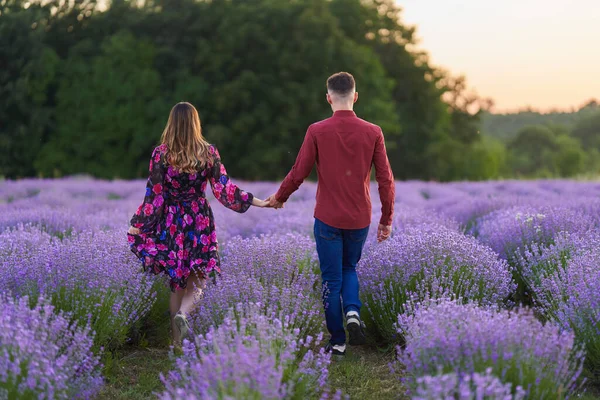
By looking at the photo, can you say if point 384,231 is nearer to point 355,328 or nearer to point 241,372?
point 355,328

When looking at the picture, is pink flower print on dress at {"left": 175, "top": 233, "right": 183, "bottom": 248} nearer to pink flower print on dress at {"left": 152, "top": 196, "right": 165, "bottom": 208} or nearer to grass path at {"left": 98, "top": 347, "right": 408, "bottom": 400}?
pink flower print on dress at {"left": 152, "top": 196, "right": 165, "bottom": 208}

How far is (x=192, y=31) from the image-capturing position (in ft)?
84.5

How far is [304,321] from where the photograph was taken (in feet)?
13.1

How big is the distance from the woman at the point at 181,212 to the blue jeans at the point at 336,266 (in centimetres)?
69

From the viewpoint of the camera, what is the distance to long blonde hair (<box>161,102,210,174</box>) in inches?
156

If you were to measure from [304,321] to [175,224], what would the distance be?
1.04 meters

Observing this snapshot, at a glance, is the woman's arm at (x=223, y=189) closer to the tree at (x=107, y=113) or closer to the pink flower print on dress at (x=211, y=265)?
the pink flower print on dress at (x=211, y=265)

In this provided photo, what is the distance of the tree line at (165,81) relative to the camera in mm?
23797

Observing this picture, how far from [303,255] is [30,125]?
22.8m

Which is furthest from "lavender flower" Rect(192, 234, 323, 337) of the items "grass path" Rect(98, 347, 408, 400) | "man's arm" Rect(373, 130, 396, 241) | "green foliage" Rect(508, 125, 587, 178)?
"green foliage" Rect(508, 125, 587, 178)

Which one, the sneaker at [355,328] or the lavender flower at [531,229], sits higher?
the lavender flower at [531,229]

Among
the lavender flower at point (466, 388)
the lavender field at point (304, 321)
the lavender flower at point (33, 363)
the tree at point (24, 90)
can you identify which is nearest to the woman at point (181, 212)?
the lavender field at point (304, 321)

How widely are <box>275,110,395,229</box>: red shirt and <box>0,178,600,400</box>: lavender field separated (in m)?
0.52

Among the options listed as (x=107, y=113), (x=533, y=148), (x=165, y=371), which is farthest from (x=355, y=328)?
(x=533, y=148)
